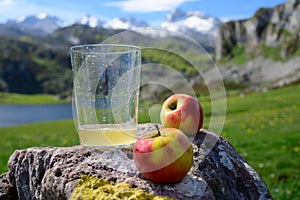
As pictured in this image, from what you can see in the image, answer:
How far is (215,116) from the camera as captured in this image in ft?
13.0

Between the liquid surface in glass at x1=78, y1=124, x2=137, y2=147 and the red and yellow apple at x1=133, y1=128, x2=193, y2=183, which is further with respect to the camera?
the liquid surface in glass at x1=78, y1=124, x2=137, y2=147

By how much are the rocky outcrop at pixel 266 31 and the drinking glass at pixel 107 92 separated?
14522 centimetres

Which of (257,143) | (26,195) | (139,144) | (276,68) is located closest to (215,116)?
(139,144)

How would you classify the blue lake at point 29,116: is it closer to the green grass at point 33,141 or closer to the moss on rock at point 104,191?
the green grass at point 33,141

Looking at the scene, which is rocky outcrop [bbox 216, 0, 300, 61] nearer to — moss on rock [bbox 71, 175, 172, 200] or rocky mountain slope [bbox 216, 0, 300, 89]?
rocky mountain slope [bbox 216, 0, 300, 89]

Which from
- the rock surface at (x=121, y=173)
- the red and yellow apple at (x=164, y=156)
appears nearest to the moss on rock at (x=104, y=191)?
the rock surface at (x=121, y=173)

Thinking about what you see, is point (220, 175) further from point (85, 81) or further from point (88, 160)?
point (85, 81)

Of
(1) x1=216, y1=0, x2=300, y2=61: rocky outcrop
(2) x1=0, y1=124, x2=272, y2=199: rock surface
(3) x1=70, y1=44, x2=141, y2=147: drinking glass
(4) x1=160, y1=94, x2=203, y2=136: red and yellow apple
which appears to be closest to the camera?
(2) x1=0, y1=124, x2=272, y2=199: rock surface

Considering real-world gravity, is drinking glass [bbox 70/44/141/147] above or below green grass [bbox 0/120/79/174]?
above

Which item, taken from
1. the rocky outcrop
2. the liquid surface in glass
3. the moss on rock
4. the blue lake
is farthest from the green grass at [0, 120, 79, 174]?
the rocky outcrop

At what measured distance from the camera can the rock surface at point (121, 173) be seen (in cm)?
337

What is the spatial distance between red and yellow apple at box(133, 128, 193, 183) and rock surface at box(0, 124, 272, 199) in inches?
4.1

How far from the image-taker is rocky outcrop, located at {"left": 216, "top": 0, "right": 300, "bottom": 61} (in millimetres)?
148750

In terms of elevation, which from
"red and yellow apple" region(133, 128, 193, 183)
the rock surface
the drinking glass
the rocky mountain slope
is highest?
the drinking glass
